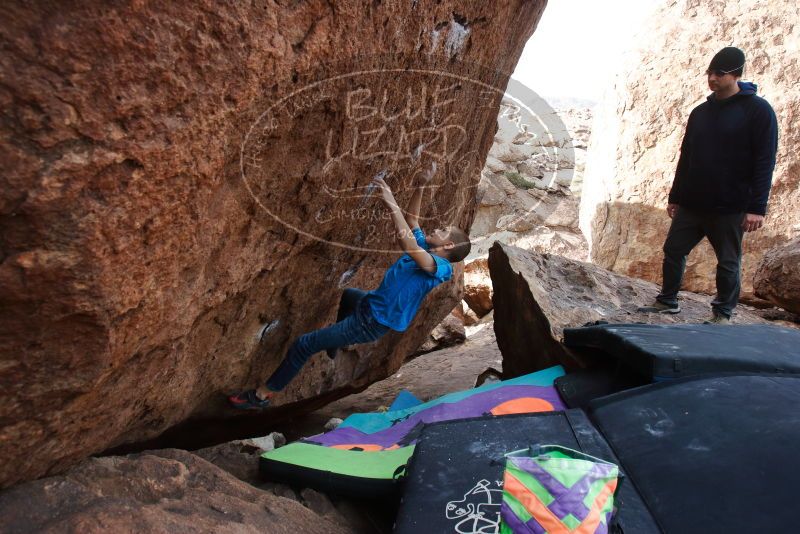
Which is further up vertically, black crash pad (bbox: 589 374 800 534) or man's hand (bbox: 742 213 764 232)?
man's hand (bbox: 742 213 764 232)

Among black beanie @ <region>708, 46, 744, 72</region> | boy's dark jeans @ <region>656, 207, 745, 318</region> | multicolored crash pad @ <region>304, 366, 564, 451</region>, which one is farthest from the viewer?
boy's dark jeans @ <region>656, 207, 745, 318</region>

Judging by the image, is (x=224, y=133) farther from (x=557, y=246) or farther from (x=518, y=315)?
(x=557, y=246)

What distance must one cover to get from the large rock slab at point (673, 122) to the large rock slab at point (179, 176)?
4908 mm

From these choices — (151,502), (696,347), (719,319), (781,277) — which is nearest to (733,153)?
(719,319)

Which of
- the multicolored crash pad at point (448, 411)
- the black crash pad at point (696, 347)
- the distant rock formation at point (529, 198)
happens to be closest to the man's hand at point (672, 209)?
the black crash pad at point (696, 347)

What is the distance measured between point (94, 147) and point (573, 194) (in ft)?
50.0

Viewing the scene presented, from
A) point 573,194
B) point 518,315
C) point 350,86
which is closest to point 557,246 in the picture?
point 573,194

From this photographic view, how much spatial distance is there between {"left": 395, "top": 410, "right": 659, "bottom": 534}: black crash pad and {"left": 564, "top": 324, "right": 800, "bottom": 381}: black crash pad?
511mm

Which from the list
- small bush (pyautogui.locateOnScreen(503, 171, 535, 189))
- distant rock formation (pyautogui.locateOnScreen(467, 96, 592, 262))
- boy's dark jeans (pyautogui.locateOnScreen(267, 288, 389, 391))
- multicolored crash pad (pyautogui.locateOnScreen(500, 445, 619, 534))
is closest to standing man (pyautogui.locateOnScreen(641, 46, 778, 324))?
boy's dark jeans (pyautogui.locateOnScreen(267, 288, 389, 391))

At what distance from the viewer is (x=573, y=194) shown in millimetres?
15594

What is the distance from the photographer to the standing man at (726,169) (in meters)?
3.68

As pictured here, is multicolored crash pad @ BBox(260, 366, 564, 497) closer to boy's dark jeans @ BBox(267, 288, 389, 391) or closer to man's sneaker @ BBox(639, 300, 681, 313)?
boy's dark jeans @ BBox(267, 288, 389, 391)

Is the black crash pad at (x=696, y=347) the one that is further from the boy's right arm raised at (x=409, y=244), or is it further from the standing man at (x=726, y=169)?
the boy's right arm raised at (x=409, y=244)

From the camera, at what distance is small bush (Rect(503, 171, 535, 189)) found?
15.9 metres
